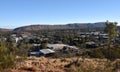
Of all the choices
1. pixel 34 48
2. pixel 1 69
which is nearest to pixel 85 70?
pixel 1 69

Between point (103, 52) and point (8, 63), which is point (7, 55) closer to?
point (8, 63)

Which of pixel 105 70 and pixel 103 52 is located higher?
pixel 105 70

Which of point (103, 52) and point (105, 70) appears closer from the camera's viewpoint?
point (105, 70)

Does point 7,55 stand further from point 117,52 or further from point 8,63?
point 117,52

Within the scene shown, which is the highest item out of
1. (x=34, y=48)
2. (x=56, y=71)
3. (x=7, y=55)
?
(x=7, y=55)

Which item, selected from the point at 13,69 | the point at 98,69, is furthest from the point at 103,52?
the point at 98,69

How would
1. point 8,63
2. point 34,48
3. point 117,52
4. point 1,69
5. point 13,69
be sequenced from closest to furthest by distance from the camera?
point 1,69, point 8,63, point 13,69, point 117,52, point 34,48

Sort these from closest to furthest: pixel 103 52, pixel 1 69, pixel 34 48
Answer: pixel 1 69 < pixel 103 52 < pixel 34 48

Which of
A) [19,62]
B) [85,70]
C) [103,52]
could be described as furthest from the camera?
[103,52]

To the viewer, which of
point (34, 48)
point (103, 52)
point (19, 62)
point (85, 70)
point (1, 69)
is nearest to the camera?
point (85, 70)
